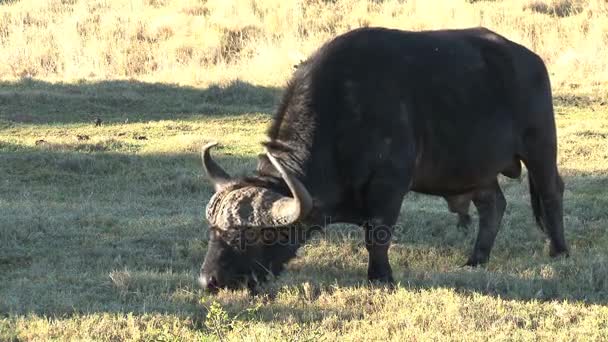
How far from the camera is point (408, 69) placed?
704 centimetres

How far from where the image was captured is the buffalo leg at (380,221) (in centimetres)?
672

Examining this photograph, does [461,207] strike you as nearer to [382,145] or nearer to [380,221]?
[380,221]

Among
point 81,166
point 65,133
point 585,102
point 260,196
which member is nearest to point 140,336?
point 260,196

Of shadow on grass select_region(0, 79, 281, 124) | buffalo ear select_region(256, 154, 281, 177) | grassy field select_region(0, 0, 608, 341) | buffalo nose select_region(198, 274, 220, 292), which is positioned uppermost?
buffalo ear select_region(256, 154, 281, 177)

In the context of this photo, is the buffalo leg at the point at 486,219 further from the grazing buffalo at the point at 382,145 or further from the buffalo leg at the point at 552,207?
the buffalo leg at the point at 552,207

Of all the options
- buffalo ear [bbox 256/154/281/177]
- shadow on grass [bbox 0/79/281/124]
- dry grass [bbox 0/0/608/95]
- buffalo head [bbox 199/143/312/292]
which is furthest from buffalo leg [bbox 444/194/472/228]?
dry grass [bbox 0/0/608/95]

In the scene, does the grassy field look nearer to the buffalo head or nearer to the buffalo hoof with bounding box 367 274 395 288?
the buffalo hoof with bounding box 367 274 395 288

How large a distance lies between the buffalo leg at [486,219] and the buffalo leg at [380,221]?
1.27 metres

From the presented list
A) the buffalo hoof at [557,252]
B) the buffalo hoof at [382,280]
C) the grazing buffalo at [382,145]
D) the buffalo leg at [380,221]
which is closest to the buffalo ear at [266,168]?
the grazing buffalo at [382,145]

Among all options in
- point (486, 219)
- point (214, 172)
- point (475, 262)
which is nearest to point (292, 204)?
point (214, 172)

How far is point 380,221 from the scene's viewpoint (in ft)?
22.3

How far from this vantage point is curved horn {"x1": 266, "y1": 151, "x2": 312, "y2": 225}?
593 cm

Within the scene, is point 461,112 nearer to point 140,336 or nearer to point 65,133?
point 140,336

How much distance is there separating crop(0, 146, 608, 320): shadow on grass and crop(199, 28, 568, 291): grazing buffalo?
0.46 m
